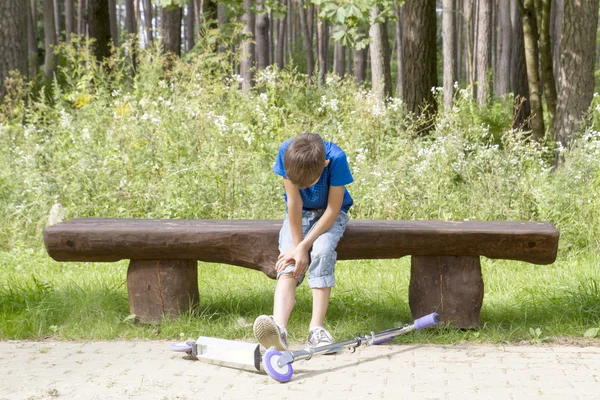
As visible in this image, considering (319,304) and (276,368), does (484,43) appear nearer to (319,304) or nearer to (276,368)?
(319,304)

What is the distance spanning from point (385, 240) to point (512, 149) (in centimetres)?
319

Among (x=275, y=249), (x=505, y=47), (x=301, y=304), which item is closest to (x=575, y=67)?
(x=301, y=304)

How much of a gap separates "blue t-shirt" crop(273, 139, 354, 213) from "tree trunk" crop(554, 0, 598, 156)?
493 centimetres

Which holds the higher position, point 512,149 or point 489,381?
point 512,149

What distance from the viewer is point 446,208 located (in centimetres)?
714

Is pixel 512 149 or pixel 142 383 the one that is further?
pixel 512 149

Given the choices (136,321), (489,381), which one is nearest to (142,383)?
(136,321)

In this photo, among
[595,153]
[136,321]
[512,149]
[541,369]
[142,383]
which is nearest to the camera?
[142,383]

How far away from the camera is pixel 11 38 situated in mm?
10062

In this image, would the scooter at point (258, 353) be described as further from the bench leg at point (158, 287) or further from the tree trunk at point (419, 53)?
the tree trunk at point (419, 53)

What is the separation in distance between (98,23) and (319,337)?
39.8ft

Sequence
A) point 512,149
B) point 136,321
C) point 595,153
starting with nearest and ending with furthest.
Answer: point 136,321, point 595,153, point 512,149

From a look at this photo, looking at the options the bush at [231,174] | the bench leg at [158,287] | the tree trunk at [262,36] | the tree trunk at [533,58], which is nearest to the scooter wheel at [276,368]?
the bench leg at [158,287]

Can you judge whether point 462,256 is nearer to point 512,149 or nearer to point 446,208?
point 446,208
